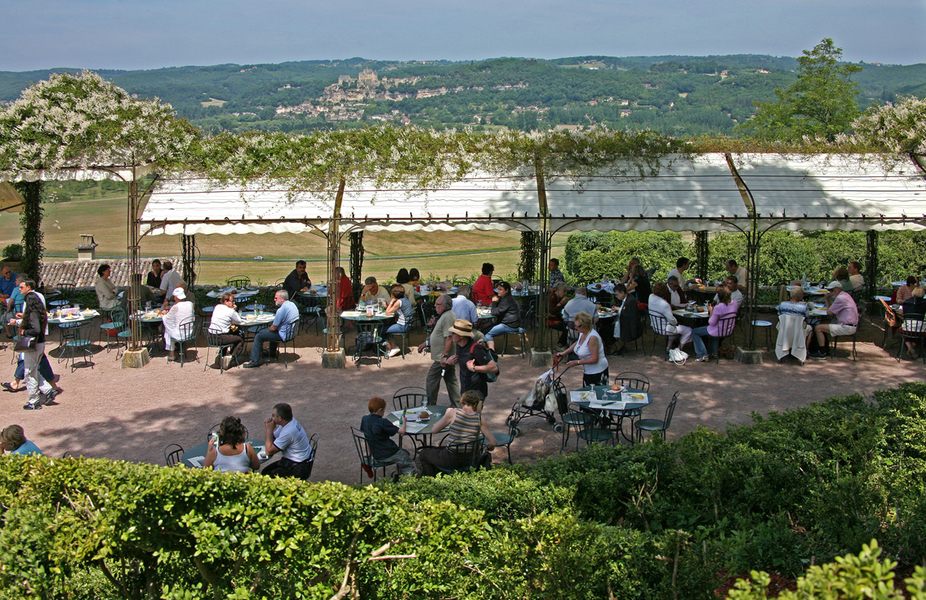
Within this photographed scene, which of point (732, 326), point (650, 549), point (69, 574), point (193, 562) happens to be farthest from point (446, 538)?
point (732, 326)

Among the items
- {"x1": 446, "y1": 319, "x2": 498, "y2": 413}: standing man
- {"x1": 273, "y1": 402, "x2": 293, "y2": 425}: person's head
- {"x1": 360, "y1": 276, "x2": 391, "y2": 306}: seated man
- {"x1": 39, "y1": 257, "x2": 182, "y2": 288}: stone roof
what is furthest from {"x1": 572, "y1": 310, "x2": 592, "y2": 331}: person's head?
{"x1": 39, "y1": 257, "x2": 182, "y2": 288}: stone roof

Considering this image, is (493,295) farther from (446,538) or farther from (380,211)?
(446,538)

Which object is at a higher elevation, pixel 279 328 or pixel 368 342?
pixel 279 328

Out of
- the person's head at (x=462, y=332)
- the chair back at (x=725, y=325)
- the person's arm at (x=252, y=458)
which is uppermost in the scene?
the person's head at (x=462, y=332)

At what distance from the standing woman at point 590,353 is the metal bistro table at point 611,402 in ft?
1.47

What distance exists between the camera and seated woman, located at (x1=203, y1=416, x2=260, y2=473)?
605 cm

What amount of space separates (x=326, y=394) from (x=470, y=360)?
297 cm

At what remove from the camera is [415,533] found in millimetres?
4680

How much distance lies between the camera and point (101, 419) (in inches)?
350

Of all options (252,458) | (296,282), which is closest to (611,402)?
(252,458)

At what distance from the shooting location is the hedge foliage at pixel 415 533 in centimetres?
445

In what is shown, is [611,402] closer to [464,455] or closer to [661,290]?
[464,455]

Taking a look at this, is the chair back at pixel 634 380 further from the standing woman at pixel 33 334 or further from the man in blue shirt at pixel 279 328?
the standing woman at pixel 33 334

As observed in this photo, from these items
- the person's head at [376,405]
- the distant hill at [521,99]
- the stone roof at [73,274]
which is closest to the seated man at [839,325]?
the person's head at [376,405]
